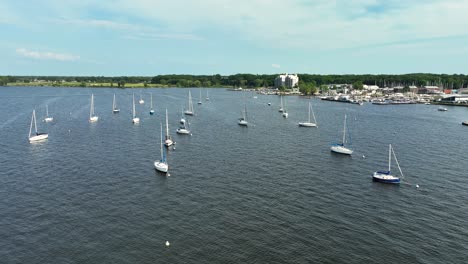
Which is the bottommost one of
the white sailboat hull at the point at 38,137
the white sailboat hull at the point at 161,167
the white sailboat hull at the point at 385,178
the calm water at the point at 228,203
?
the calm water at the point at 228,203

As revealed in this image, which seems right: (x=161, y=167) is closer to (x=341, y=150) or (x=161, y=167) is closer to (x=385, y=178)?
(x=385, y=178)

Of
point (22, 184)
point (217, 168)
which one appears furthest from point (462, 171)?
point (22, 184)

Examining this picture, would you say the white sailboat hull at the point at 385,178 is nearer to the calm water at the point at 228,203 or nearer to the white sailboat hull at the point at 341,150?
the calm water at the point at 228,203

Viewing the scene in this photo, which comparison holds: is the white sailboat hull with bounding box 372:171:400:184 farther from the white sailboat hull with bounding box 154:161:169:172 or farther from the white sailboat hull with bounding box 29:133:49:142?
the white sailboat hull with bounding box 29:133:49:142

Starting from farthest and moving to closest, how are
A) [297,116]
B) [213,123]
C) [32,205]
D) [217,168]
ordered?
1. [297,116]
2. [213,123]
3. [217,168]
4. [32,205]

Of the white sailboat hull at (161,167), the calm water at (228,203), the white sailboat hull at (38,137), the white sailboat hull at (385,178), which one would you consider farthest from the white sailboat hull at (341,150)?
the white sailboat hull at (38,137)

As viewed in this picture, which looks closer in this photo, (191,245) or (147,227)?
(191,245)

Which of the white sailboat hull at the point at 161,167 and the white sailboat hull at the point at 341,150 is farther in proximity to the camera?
the white sailboat hull at the point at 341,150

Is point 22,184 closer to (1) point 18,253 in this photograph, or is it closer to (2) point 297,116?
(1) point 18,253
